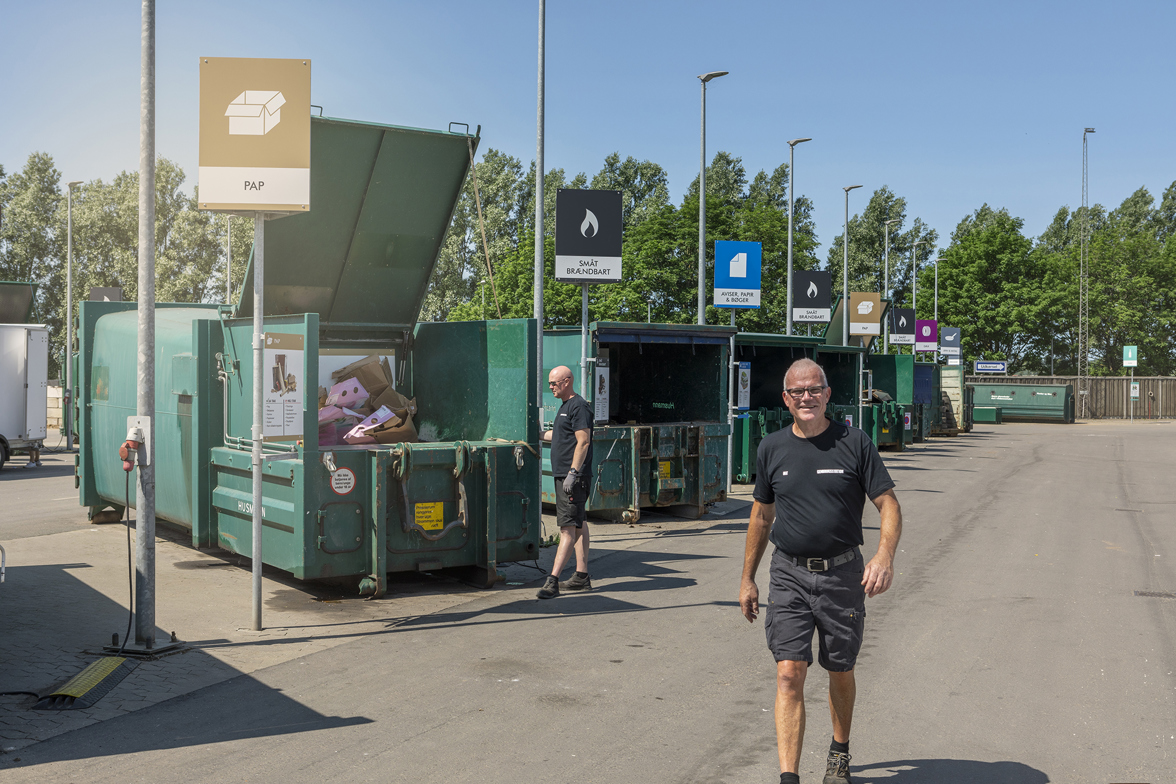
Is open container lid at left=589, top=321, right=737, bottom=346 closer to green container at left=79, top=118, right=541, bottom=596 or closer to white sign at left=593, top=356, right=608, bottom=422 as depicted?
white sign at left=593, top=356, right=608, bottom=422

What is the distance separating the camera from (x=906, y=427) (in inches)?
1152

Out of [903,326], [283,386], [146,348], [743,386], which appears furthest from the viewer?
[903,326]

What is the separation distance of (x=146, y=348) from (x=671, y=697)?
410 centimetres

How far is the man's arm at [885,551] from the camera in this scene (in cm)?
427

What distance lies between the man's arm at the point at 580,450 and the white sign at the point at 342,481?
1.88 metres

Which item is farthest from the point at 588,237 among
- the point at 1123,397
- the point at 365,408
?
the point at 1123,397

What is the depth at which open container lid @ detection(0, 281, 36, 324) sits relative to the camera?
20.3m

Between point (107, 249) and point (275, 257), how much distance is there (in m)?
55.8

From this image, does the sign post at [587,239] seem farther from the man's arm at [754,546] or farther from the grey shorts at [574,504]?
the man's arm at [754,546]

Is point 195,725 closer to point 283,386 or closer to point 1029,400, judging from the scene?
point 283,386

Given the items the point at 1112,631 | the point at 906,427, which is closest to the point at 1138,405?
the point at 906,427

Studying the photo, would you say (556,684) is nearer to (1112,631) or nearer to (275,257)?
(1112,631)

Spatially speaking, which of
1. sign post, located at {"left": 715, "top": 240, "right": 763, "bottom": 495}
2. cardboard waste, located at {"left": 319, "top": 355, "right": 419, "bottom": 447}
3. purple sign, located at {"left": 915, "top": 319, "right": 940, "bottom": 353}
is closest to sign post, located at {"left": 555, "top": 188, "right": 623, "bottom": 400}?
cardboard waste, located at {"left": 319, "top": 355, "right": 419, "bottom": 447}

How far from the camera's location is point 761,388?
2106 cm
